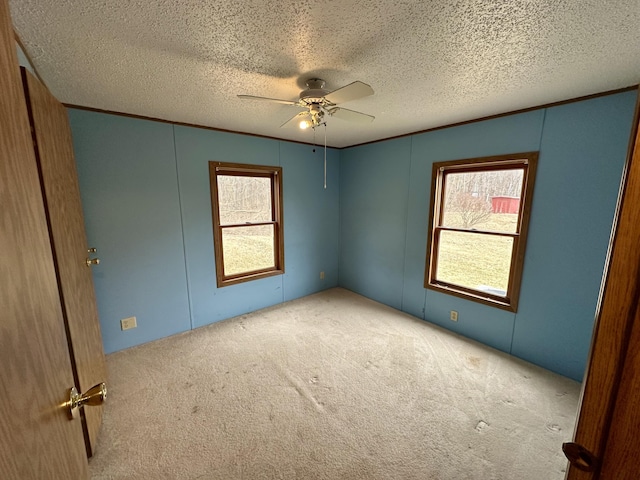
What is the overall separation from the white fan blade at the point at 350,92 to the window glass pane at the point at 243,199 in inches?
73.1

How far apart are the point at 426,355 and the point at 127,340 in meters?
2.98

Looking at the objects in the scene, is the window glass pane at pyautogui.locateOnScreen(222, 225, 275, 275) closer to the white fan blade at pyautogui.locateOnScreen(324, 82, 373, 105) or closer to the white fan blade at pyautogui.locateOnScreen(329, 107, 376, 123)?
the white fan blade at pyautogui.locateOnScreen(329, 107, 376, 123)

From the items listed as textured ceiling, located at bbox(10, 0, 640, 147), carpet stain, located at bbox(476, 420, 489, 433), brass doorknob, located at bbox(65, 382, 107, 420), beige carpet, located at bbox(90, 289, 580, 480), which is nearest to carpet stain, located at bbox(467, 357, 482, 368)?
beige carpet, located at bbox(90, 289, 580, 480)

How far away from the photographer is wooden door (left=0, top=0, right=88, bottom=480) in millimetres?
456

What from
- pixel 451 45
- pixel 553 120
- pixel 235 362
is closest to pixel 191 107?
pixel 451 45

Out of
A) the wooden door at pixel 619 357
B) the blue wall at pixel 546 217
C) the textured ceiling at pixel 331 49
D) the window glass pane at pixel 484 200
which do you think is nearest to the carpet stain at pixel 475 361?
the blue wall at pixel 546 217

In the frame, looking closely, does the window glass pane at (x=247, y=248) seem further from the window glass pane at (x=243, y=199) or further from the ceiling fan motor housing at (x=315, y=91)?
the ceiling fan motor housing at (x=315, y=91)

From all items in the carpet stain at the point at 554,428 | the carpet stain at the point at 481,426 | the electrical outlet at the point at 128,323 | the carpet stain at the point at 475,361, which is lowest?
the carpet stain at the point at 481,426

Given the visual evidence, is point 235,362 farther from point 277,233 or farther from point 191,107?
point 191,107

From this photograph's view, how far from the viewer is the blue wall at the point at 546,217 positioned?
1.96 m

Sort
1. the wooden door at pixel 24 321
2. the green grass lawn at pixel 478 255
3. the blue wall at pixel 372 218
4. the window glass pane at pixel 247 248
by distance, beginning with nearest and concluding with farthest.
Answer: the wooden door at pixel 24 321 → the blue wall at pixel 372 218 → the green grass lawn at pixel 478 255 → the window glass pane at pixel 247 248

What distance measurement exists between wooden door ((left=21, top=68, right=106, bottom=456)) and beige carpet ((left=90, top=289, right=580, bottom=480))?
1.45ft

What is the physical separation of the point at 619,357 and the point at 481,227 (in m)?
2.42

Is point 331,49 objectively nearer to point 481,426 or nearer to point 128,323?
Result: point 481,426
